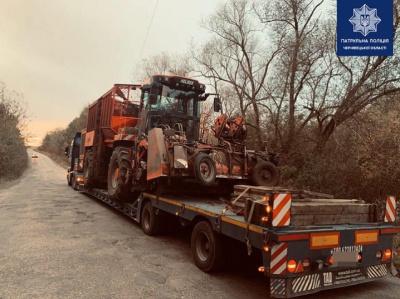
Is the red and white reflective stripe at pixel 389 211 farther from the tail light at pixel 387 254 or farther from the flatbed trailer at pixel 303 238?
the tail light at pixel 387 254

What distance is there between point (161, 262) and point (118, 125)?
219 inches

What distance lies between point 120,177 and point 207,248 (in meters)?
3.89

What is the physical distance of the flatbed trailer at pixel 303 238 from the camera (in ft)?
12.1

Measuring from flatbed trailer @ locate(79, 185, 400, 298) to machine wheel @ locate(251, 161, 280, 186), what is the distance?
1.81 m

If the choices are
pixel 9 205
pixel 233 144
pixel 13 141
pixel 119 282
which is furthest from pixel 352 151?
pixel 13 141

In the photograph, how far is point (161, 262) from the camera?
5.50m

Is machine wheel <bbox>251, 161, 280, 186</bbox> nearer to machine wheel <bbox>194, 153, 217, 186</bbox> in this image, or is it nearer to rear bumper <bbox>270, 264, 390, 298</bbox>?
machine wheel <bbox>194, 153, 217, 186</bbox>

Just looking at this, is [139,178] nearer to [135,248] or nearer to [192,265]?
[135,248]

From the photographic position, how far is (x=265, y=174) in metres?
7.01

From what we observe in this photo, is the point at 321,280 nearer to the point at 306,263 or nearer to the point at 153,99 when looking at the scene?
the point at 306,263

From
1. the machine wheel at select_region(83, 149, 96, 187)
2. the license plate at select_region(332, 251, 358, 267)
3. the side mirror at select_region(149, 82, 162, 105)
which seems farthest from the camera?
the machine wheel at select_region(83, 149, 96, 187)

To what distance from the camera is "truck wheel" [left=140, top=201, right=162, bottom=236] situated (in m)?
7.06

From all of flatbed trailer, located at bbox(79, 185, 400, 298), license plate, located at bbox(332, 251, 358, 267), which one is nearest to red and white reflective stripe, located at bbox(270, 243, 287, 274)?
flatbed trailer, located at bbox(79, 185, 400, 298)

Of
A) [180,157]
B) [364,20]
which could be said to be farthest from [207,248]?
[364,20]
